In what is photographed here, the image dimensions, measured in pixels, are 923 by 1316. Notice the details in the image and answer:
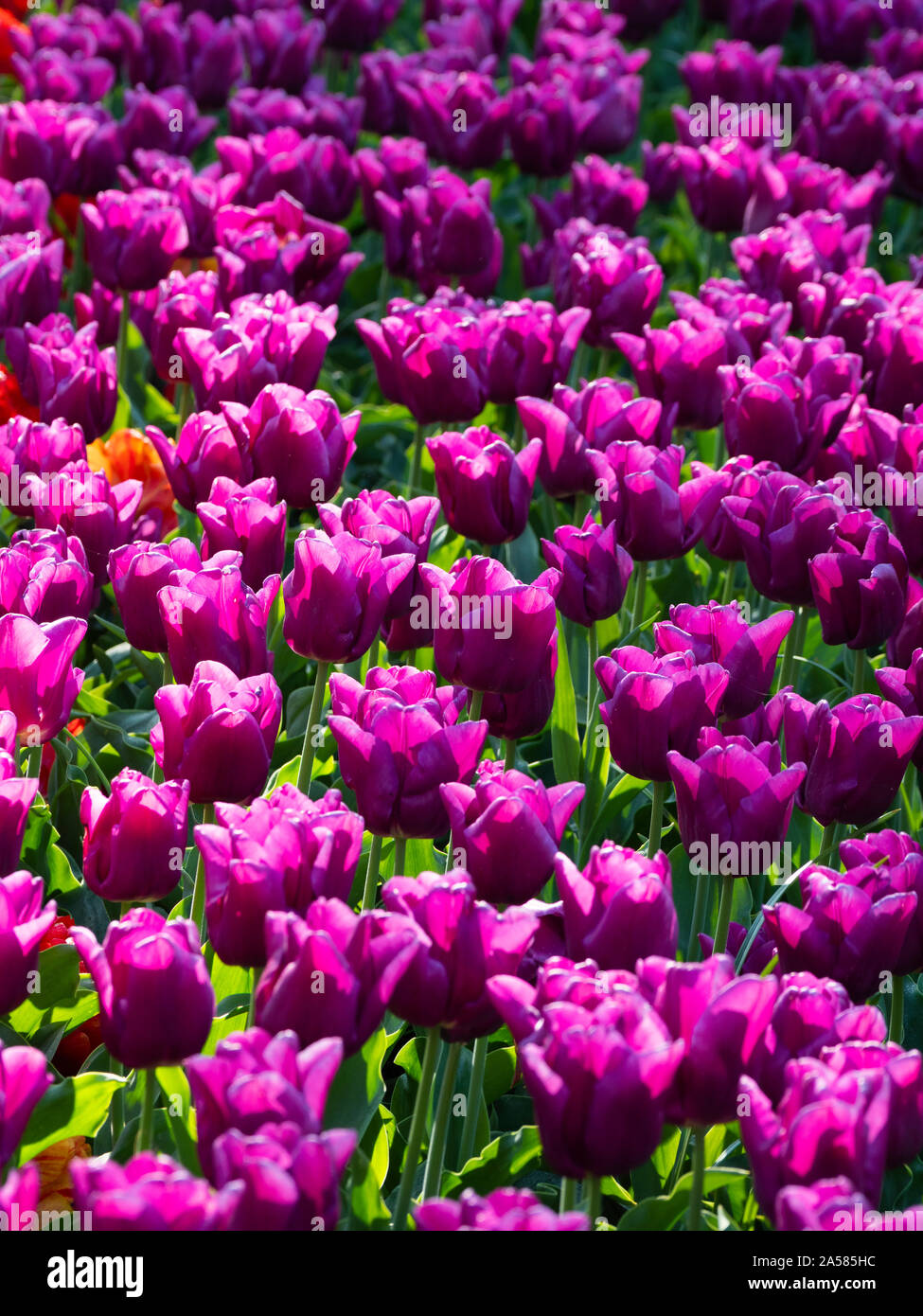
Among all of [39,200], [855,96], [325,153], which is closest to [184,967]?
[39,200]

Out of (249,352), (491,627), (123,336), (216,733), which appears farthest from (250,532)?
(123,336)

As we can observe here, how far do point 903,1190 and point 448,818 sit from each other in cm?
76

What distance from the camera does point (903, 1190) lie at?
2094mm

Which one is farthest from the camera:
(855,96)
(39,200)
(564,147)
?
(855,96)

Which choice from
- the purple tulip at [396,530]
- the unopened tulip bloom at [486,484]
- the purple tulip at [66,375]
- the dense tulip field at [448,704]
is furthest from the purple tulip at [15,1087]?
the purple tulip at [66,375]

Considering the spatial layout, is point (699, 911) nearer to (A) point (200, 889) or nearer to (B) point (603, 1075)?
(A) point (200, 889)

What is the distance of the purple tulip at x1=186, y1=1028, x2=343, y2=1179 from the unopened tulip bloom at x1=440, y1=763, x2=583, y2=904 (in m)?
0.39

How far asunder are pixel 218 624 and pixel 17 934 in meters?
0.60

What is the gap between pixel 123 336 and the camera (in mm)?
3898

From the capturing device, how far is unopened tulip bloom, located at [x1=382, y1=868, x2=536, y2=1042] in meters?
1.62

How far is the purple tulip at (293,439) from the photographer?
261 cm

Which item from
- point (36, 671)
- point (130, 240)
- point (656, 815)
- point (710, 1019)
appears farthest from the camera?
point (130, 240)

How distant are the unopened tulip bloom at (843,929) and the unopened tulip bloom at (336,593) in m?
0.69
